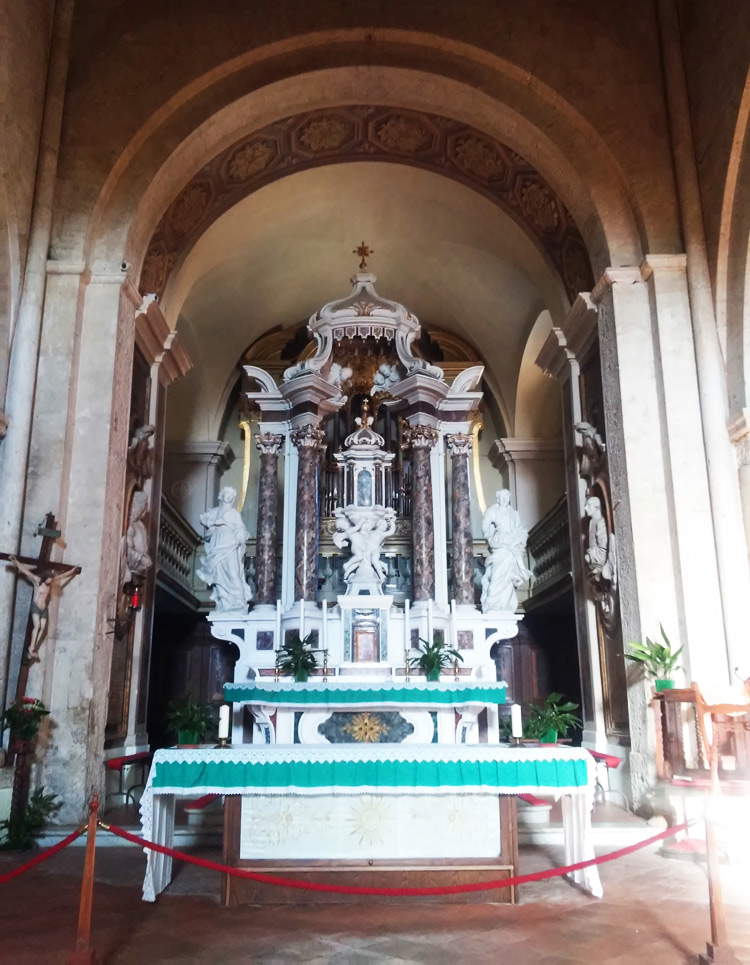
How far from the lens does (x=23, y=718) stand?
6680mm

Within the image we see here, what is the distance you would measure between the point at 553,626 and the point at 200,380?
22.5 ft

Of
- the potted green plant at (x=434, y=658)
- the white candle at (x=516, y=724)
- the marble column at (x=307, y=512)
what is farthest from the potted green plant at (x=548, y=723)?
the marble column at (x=307, y=512)

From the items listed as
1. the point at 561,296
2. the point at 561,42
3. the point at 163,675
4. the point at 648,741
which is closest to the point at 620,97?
the point at 561,42

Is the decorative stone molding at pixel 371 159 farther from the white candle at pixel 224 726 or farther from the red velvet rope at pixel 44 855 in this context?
the red velvet rope at pixel 44 855

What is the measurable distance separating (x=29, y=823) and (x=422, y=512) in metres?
6.21

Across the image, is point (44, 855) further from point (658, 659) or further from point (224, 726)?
point (658, 659)

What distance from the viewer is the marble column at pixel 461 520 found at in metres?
11.1

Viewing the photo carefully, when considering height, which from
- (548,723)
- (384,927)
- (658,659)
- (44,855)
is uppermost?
(658,659)

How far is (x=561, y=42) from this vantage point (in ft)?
30.3

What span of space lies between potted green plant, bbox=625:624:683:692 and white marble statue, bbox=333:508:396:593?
13.0 feet

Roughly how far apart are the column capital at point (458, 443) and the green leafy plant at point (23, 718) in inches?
263

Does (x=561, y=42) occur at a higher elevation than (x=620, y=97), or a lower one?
higher

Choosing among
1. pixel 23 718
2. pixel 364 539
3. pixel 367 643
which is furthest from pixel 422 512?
pixel 23 718

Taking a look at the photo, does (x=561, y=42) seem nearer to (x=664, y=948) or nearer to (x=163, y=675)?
(x=664, y=948)
